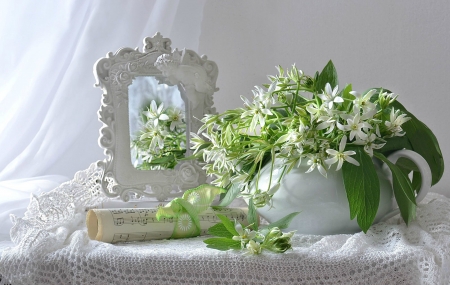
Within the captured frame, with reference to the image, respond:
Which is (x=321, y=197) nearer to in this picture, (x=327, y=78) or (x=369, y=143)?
(x=369, y=143)

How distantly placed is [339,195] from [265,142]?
125 mm

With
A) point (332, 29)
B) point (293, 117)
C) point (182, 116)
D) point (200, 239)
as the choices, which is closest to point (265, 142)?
point (293, 117)

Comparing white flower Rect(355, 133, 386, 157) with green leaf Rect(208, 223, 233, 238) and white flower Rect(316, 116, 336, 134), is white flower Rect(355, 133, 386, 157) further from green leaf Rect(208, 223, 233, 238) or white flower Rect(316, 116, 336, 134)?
green leaf Rect(208, 223, 233, 238)

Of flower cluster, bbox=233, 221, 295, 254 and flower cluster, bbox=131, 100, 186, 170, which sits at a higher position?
flower cluster, bbox=131, 100, 186, 170

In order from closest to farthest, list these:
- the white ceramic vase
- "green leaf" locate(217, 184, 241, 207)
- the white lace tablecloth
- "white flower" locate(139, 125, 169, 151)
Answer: the white lace tablecloth → the white ceramic vase → "green leaf" locate(217, 184, 241, 207) → "white flower" locate(139, 125, 169, 151)

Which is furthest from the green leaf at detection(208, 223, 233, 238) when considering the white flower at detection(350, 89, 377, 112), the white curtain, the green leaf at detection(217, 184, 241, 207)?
the white curtain

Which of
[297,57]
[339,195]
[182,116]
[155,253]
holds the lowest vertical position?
[155,253]

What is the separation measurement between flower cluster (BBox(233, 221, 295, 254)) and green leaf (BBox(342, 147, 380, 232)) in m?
0.10

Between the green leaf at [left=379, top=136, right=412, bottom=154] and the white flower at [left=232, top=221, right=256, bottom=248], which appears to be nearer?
the white flower at [left=232, top=221, right=256, bottom=248]

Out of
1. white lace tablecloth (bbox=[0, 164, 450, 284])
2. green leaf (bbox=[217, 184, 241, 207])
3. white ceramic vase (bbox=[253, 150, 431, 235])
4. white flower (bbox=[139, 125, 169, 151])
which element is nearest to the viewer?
white lace tablecloth (bbox=[0, 164, 450, 284])

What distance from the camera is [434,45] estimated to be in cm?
119

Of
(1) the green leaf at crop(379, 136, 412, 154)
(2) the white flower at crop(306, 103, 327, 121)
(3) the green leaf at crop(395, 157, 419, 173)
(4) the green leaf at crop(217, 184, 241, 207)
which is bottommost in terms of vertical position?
(4) the green leaf at crop(217, 184, 241, 207)

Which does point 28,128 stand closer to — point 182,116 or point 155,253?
point 182,116

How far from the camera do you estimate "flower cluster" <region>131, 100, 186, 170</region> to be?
0.94m
